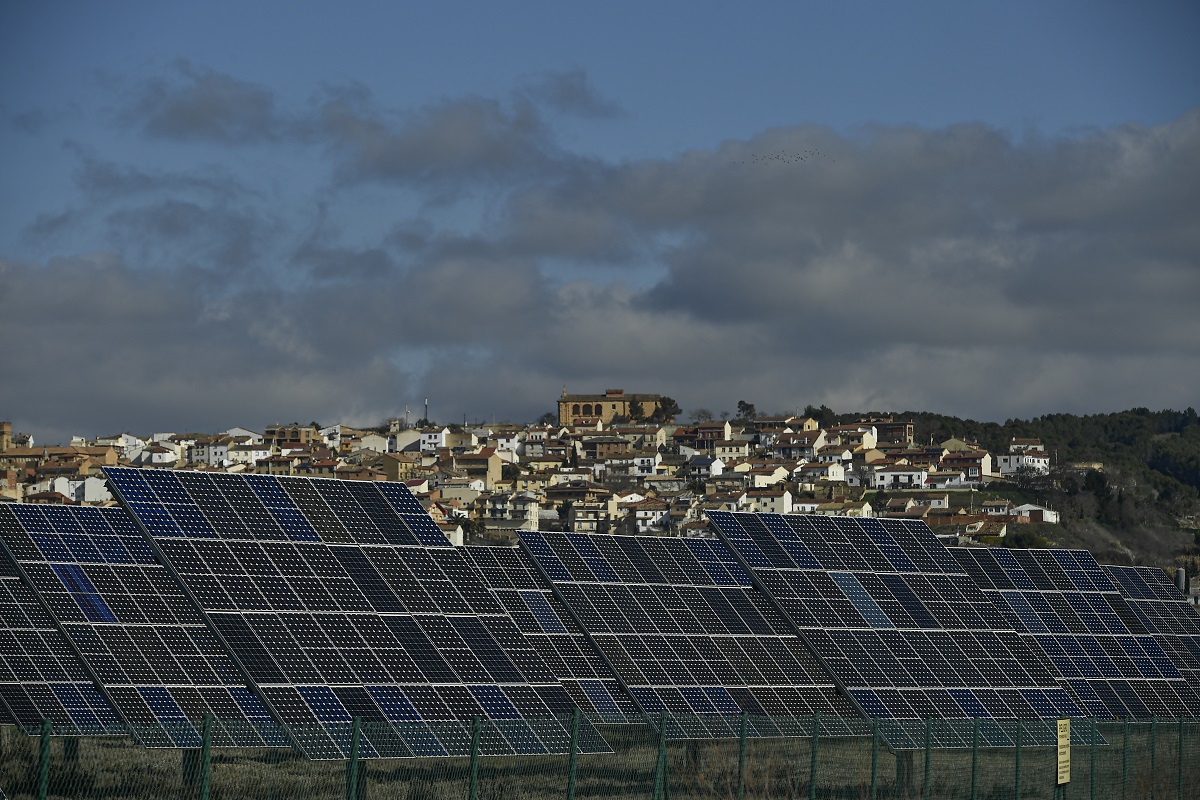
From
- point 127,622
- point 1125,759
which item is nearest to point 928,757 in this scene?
point 1125,759

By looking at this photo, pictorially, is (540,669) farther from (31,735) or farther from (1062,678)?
(1062,678)

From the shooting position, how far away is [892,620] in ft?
127

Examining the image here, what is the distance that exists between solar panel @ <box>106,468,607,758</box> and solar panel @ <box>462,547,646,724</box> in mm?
2019

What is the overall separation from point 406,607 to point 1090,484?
172m

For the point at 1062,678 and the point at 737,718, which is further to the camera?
the point at 1062,678

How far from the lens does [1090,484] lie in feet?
635

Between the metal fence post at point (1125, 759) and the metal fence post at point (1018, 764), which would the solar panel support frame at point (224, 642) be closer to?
the metal fence post at point (1018, 764)

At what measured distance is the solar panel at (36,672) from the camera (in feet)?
103

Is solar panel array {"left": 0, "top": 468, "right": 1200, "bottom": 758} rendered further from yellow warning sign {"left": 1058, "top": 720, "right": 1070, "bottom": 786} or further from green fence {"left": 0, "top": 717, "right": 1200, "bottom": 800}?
yellow warning sign {"left": 1058, "top": 720, "right": 1070, "bottom": 786}

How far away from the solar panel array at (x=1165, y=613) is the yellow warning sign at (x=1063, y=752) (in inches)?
742

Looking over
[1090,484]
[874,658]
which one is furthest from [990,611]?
[1090,484]

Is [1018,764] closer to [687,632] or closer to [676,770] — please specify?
[676,770]

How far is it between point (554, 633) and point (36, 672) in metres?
8.99

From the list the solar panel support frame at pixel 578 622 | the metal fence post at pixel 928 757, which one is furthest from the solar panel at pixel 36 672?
the metal fence post at pixel 928 757
